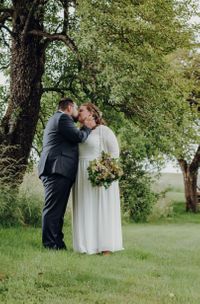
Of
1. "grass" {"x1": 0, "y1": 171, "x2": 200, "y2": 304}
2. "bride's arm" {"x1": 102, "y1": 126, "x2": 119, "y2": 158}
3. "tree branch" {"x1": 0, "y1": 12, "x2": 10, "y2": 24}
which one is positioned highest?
"tree branch" {"x1": 0, "y1": 12, "x2": 10, "y2": 24}

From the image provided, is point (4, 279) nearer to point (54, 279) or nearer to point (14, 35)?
point (54, 279)

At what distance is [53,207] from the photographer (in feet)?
28.1

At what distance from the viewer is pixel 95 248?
848cm

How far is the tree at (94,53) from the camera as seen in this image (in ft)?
38.3

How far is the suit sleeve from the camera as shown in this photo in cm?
824

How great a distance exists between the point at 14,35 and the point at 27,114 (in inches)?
73.2

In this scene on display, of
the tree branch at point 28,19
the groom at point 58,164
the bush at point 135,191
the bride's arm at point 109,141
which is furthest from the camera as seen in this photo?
the bush at point 135,191

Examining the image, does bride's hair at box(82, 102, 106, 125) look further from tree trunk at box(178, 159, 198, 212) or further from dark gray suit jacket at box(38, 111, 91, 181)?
tree trunk at box(178, 159, 198, 212)

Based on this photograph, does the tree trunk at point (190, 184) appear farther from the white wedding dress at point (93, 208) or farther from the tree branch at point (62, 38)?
the white wedding dress at point (93, 208)

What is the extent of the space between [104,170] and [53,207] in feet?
3.06

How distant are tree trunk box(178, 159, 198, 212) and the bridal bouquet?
17841 mm

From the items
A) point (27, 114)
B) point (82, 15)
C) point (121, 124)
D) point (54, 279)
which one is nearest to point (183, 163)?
point (121, 124)

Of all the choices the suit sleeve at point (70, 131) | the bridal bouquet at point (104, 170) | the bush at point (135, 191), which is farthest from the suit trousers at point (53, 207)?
the bush at point (135, 191)

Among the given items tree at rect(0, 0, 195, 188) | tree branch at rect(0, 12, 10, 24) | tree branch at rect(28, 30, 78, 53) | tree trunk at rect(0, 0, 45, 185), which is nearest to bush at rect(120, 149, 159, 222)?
tree at rect(0, 0, 195, 188)
